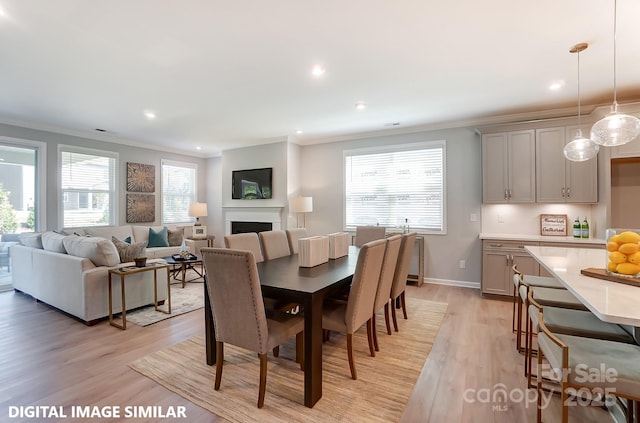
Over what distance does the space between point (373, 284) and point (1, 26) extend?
11.2 feet

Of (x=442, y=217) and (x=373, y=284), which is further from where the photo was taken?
(x=442, y=217)

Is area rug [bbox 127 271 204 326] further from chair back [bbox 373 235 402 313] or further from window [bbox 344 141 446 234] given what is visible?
window [bbox 344 141 446 234]

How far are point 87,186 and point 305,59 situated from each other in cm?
502

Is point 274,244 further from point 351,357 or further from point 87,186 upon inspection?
point 87,186

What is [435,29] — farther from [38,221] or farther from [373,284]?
[38,221]

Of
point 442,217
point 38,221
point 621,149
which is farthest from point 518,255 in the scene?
point 38,221

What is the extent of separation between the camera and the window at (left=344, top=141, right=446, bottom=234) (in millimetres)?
5023

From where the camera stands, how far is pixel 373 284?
242cm

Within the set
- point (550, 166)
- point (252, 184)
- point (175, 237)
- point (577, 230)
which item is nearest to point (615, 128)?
point (550, 166)

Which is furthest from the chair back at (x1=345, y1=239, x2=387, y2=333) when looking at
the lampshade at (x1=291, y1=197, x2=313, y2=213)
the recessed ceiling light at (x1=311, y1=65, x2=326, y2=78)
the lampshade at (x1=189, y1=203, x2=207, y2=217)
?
the lampshade at (x1=189, y1=203, x2=207, y2=217)

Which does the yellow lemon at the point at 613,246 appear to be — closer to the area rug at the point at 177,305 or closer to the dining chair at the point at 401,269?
the dining chair at the point at 401,269

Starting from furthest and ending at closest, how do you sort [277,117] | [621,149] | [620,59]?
[277,117] → [621,149] → [620,59]

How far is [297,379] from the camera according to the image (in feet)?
7.45

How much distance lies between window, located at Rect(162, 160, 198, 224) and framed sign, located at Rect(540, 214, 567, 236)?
7046mm
